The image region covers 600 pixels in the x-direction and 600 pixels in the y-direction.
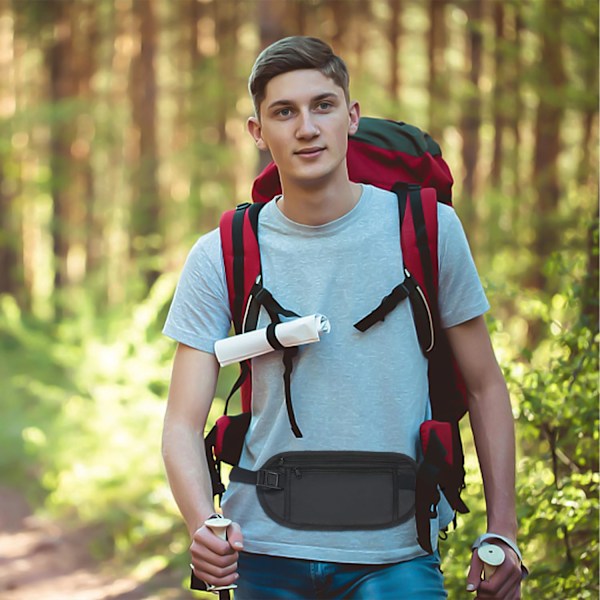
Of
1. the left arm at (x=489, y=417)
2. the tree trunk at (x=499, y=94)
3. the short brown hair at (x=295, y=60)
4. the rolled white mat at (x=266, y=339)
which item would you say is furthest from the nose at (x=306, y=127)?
the tree trunk at (x=499, y=94)

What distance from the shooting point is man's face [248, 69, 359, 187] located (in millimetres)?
2922

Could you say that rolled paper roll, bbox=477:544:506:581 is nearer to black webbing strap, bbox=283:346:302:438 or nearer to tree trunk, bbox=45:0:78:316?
black webbing strap, bbox=283:346:302:438

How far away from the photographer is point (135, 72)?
20562 millimetres

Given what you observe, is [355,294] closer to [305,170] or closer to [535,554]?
[305,170]

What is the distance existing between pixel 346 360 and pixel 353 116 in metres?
0.77

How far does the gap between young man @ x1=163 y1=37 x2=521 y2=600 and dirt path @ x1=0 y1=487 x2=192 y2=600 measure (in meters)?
4.45

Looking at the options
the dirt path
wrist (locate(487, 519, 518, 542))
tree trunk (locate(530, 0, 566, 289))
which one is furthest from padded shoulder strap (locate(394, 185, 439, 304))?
tree trunk (locate(530, 0, 566, 289))

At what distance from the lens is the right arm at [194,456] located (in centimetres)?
267

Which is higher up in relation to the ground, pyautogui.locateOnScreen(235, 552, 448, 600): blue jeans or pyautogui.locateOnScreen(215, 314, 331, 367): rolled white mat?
pyautogui.locateOnScreen(215, 314, 331, 367): rolled white mat

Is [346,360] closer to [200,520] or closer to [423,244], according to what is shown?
[423,244]

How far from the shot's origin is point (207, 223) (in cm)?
2028

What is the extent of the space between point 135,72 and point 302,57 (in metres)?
18.3

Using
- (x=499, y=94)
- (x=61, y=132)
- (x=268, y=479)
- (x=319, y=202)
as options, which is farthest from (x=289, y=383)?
(x=61, y=132)

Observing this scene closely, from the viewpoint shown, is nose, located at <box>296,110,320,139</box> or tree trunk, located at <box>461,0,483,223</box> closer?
nose, located at <box>296,110,320,139</box>
